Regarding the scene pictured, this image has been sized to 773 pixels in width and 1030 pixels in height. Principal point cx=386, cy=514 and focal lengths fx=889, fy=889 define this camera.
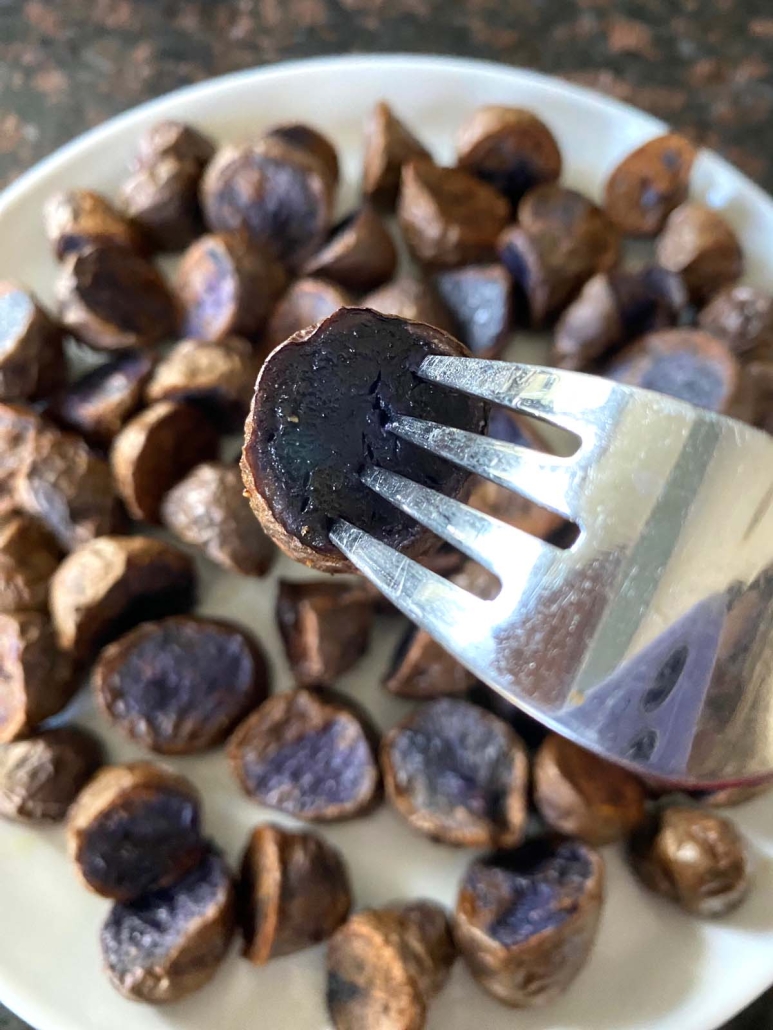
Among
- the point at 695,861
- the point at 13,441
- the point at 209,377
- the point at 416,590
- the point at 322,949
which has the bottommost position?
the point at 322,949

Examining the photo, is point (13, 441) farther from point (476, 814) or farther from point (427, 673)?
point (476, 814)

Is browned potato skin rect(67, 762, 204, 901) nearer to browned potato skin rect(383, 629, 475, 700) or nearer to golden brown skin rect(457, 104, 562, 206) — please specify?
browned potato skin rect(383, 629, 475, 700)

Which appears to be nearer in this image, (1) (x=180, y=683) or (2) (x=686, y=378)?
(1) (x=180, y=683)

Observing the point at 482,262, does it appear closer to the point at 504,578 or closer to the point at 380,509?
the point at 380,509

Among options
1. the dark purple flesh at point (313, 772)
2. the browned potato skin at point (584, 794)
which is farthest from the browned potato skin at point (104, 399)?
the browned potato skin at point (584, 794)

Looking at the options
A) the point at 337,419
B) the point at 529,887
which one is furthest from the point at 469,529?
the point at 529,887

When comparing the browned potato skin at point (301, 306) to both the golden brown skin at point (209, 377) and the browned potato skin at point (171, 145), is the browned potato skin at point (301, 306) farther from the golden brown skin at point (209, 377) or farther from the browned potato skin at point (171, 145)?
the browned potato skin at point (171, 145)
